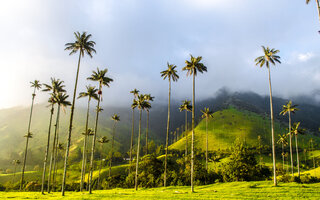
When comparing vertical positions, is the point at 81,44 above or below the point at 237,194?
above

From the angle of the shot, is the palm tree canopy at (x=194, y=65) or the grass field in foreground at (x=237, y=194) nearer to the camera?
the grass field in foreground at (x=237, y=194)

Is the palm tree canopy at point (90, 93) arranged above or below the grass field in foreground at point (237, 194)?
above

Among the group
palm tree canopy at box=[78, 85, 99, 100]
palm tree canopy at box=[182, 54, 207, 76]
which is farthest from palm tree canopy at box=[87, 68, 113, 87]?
palm tree canopy at box=[182, 54, 207, 76]

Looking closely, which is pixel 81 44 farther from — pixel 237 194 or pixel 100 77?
pixel 237 194

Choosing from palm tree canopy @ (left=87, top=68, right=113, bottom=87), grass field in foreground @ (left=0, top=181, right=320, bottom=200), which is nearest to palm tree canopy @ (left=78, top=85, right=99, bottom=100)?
palm tree canopy @ (left=87, top=68, right=113, bottom=87)

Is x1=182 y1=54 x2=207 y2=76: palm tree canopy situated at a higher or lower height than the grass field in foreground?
higher

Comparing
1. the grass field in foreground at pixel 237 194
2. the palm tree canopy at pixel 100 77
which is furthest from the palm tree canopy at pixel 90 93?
the grass field in foreground at pixel 237 194

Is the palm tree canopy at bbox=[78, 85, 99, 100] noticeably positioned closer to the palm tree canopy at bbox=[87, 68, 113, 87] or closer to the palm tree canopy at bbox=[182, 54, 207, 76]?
the palm tree canopy at bbox=[87, 68, 113, 87]

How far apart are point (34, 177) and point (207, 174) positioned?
144 metres

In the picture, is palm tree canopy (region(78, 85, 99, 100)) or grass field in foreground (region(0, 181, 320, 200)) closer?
grass field in foreground (region(0, 181, 320, 200))

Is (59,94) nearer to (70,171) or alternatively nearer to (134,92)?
(134,92)

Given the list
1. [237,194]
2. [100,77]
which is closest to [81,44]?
[100,77]

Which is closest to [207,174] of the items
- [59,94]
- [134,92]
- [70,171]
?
[134,92]

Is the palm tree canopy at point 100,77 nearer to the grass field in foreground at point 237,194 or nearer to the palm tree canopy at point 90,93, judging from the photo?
the palm tree canopy at point 90,93
